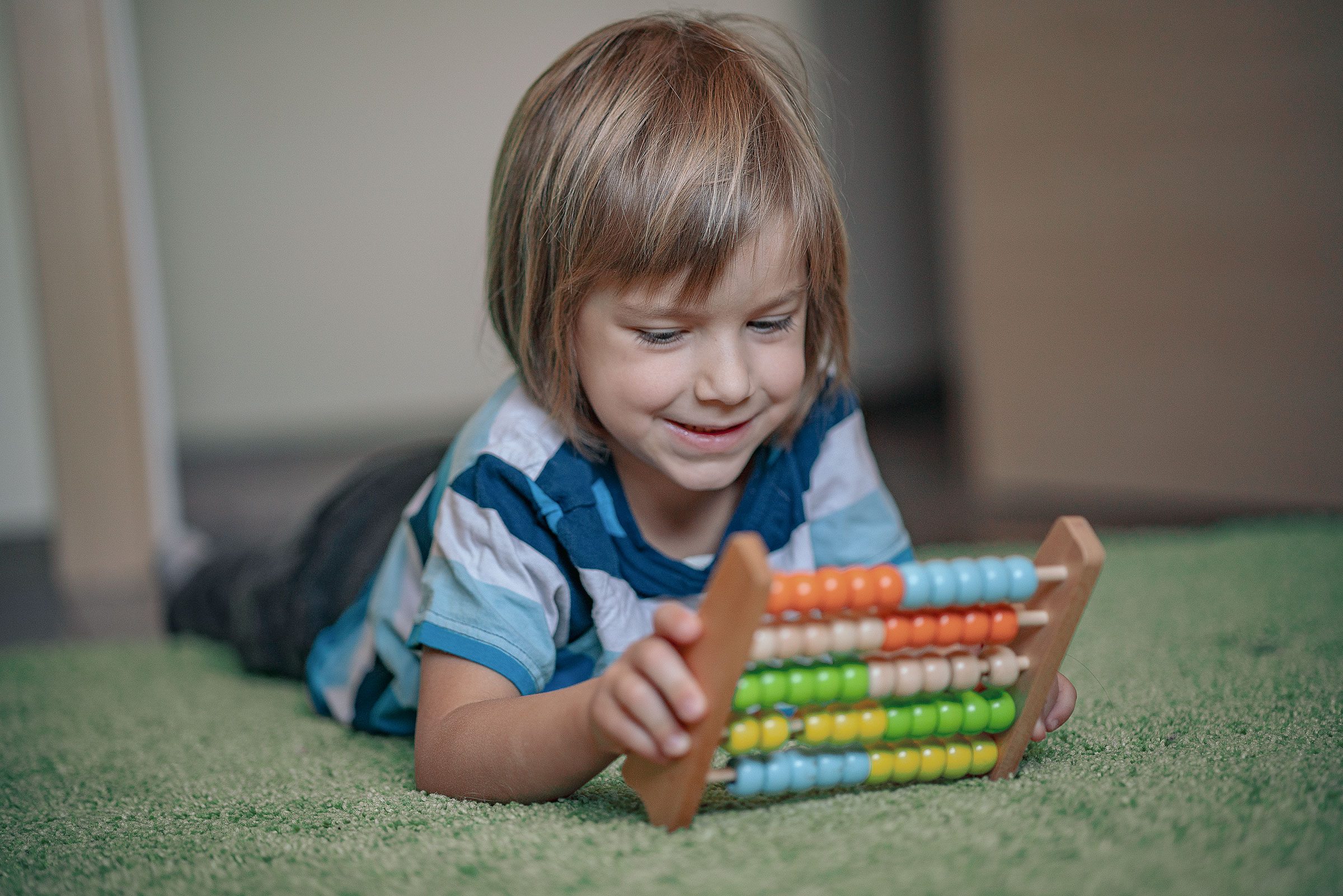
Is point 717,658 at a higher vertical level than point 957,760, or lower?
higher

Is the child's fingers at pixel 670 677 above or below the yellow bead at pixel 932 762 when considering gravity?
above

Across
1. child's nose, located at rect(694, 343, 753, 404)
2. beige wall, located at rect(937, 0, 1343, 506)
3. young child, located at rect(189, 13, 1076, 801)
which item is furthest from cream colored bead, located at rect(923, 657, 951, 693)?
beige wall, located at rect(937, 0, 1343, 506)

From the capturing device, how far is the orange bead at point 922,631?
66 centimetres

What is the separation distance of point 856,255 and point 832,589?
3274 mm

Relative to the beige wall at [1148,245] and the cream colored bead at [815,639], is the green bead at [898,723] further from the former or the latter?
the beige wall at [1148,245]

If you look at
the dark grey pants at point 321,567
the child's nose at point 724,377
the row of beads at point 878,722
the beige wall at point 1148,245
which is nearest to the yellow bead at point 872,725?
the row of beads at point 878,722

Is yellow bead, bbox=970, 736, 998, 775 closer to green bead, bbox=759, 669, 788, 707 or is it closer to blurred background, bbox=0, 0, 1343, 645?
green bead, bbox=759, 669, 788, 707

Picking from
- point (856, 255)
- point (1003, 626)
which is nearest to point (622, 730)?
point (1003, 626)

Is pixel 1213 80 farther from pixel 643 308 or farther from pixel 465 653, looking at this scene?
pixel 465 653

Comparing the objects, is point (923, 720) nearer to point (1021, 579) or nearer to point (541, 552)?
point (1021, 579)

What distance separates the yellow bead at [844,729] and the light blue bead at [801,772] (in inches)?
0.7

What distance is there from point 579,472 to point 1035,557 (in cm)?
34

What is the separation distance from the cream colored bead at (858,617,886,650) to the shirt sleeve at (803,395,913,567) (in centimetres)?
34

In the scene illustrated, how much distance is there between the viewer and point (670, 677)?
60 centimetres
